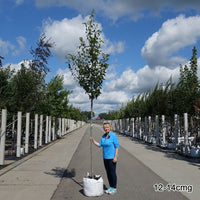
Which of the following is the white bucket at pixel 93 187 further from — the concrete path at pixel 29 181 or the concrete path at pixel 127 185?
the concrete path at pixel 29 181

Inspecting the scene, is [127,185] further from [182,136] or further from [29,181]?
[182,136]

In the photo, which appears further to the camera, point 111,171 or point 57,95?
point 57,95

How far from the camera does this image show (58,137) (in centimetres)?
2720

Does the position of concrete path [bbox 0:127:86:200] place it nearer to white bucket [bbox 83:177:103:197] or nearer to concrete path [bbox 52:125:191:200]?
concrete path [bbox 52:125:191:200]

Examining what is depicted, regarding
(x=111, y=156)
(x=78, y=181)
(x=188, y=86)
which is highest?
(x=188, y=86)

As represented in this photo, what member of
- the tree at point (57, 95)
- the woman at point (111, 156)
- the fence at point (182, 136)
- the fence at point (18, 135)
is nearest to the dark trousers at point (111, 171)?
the woman at point (111, 156)

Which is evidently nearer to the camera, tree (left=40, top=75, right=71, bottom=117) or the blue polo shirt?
the blue polo shirt

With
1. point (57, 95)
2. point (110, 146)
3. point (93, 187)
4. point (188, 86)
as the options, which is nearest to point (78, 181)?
point (93, 187)

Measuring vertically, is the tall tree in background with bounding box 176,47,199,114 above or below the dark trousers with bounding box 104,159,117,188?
above

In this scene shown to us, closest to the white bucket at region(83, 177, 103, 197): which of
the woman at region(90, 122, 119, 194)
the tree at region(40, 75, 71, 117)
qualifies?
the woman at region(90, 122, 119, 194)

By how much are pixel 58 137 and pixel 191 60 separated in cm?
1757

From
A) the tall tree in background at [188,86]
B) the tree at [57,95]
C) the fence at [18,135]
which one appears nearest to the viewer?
the fence at [18,135]

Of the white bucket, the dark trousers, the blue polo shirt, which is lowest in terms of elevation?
the white bucket

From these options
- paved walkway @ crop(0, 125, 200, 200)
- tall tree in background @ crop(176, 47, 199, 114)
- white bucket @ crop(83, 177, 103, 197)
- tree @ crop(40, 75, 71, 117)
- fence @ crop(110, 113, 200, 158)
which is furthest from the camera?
tree @ crop(40, 75, 71, 117)
